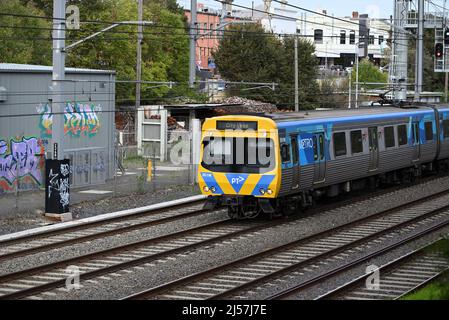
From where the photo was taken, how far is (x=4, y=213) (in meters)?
24.9

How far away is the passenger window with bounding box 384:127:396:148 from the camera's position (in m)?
28.4

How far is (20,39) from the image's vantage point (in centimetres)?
5044

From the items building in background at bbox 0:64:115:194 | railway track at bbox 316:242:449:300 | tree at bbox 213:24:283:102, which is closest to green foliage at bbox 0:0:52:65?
building in background at bbox 0:64:115:194

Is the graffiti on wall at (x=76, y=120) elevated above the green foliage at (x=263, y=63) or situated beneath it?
situated beneath

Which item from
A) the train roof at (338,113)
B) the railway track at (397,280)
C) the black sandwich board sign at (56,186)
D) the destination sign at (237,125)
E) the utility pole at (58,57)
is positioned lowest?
the railway track at (397,280)

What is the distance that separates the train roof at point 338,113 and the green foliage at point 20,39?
76.3ft

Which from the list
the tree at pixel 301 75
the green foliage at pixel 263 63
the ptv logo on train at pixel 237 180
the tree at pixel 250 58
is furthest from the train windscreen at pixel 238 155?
the tree at pixel 250 58

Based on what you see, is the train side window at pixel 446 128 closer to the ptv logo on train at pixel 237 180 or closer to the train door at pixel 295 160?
the train door at pixel 295 160

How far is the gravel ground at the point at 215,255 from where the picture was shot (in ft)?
50.0

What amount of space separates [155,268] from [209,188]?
547 centimetres

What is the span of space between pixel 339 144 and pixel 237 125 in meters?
4.22

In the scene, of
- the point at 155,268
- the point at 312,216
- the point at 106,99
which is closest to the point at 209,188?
the point at 312,216

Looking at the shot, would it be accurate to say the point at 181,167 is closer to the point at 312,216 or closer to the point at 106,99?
the point at 106,99

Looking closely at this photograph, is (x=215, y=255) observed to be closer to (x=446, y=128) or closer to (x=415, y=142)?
(x=415, y=142)
